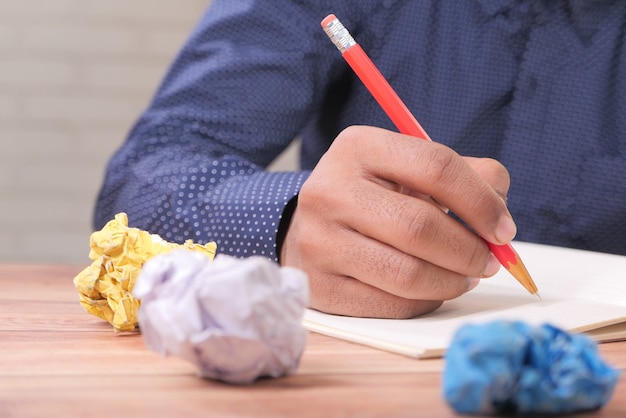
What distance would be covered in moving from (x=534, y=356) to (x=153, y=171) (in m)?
0.61

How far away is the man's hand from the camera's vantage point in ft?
1.82

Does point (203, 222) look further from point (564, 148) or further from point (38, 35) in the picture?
point (38, 35)

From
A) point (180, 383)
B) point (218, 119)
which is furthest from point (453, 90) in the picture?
point (180, 383)

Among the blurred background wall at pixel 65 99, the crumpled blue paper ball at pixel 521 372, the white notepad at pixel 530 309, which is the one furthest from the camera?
the blurred background wall at pixel 65 99

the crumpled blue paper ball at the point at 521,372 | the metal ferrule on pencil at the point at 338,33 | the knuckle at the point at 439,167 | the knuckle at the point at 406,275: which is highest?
the metal ferrule on pencil at the point at 338,33

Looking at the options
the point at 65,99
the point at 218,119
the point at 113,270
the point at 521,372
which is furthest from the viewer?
the point at 65,99

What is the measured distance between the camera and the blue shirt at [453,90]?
37.2 inches

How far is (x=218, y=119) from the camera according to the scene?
3.06ft

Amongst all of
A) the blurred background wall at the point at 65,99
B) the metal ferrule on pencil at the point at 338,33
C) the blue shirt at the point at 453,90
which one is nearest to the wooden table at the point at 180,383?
the metal ferrule on pencil at the point at 338,33

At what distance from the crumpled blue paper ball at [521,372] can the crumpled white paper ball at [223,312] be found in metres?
0.08

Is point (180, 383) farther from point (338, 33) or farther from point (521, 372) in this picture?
point (338, 33)

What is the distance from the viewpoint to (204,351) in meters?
0.37

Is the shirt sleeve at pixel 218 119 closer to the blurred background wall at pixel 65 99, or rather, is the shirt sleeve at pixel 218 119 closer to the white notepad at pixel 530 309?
the white notepad at pixel 530 309

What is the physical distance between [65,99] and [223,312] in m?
2.26
